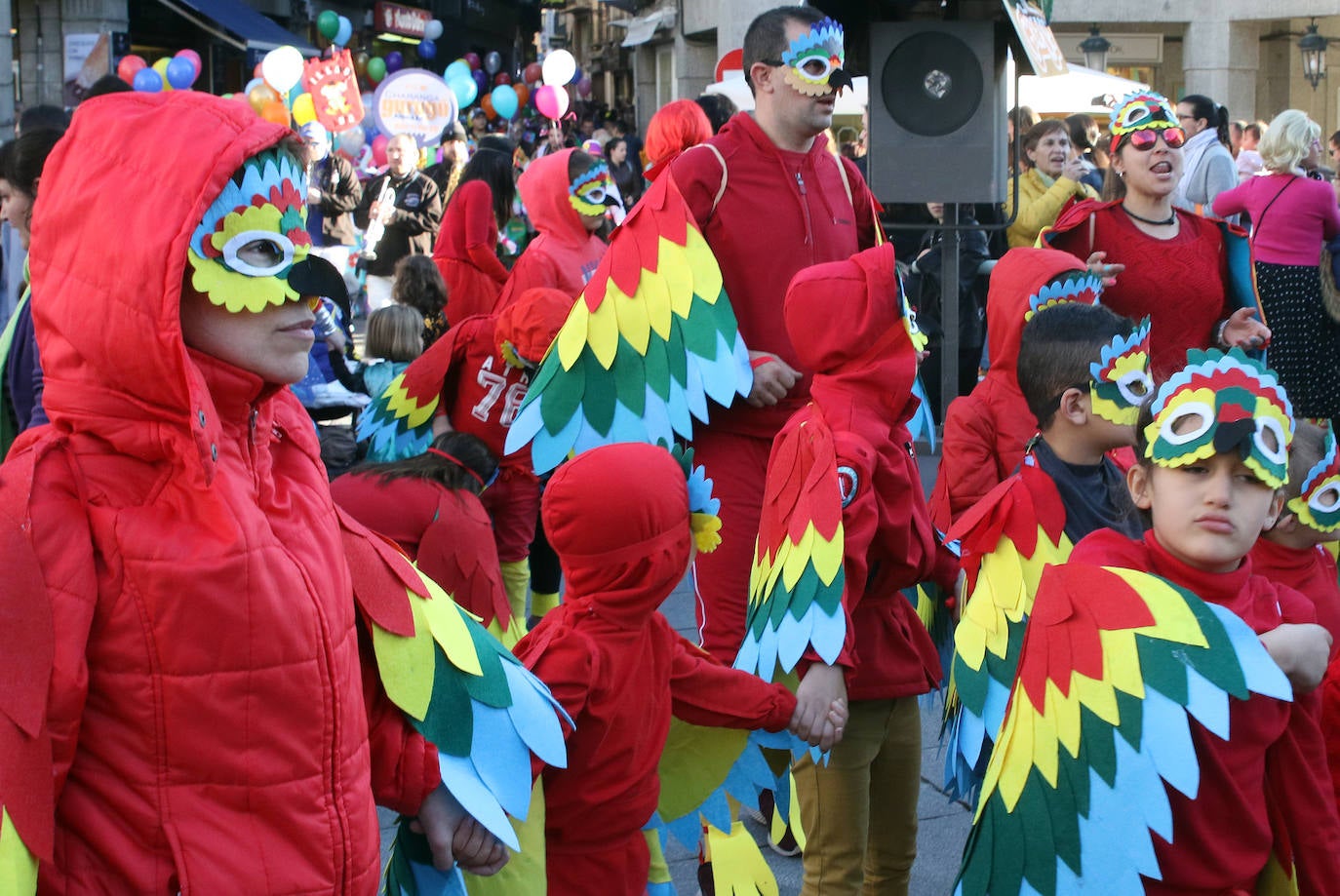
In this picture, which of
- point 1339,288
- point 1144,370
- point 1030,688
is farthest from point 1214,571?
point 1339,288

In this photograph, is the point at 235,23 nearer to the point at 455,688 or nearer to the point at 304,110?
the point at 304,110

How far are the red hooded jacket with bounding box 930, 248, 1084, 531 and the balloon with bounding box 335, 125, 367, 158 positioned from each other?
43.6ft

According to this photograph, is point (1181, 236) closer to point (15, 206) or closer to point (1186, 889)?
point (1186, 889)

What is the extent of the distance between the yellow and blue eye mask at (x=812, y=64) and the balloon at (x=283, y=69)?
13301mm

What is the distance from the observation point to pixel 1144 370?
326 centimetres

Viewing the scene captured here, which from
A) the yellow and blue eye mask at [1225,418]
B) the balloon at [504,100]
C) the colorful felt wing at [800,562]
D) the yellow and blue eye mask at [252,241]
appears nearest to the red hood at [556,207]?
the colorful felt wing at [800,562]

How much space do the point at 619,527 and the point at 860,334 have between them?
95 centimetres

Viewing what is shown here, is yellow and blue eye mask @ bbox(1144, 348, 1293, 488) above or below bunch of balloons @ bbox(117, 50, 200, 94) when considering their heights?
below

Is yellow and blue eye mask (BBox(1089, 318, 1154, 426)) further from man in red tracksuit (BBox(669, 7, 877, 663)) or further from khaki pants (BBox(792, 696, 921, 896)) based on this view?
man in red tracksuit (BBox(669, 7, 877, 663))

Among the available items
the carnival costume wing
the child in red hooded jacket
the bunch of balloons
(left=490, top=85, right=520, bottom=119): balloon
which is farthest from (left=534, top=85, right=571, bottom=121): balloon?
the carnival costume wing

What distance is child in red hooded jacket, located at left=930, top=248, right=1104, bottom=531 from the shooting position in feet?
12.9

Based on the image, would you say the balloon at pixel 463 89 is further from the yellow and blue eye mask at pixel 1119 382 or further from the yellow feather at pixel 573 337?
the yellow and blue eye mask at pixel 1119 382

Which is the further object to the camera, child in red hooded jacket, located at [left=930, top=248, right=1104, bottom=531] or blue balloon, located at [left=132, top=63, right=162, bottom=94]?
blue balloon, located at [left=132, top=63, right=162, bottom=94]

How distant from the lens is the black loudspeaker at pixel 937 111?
6.52 m
